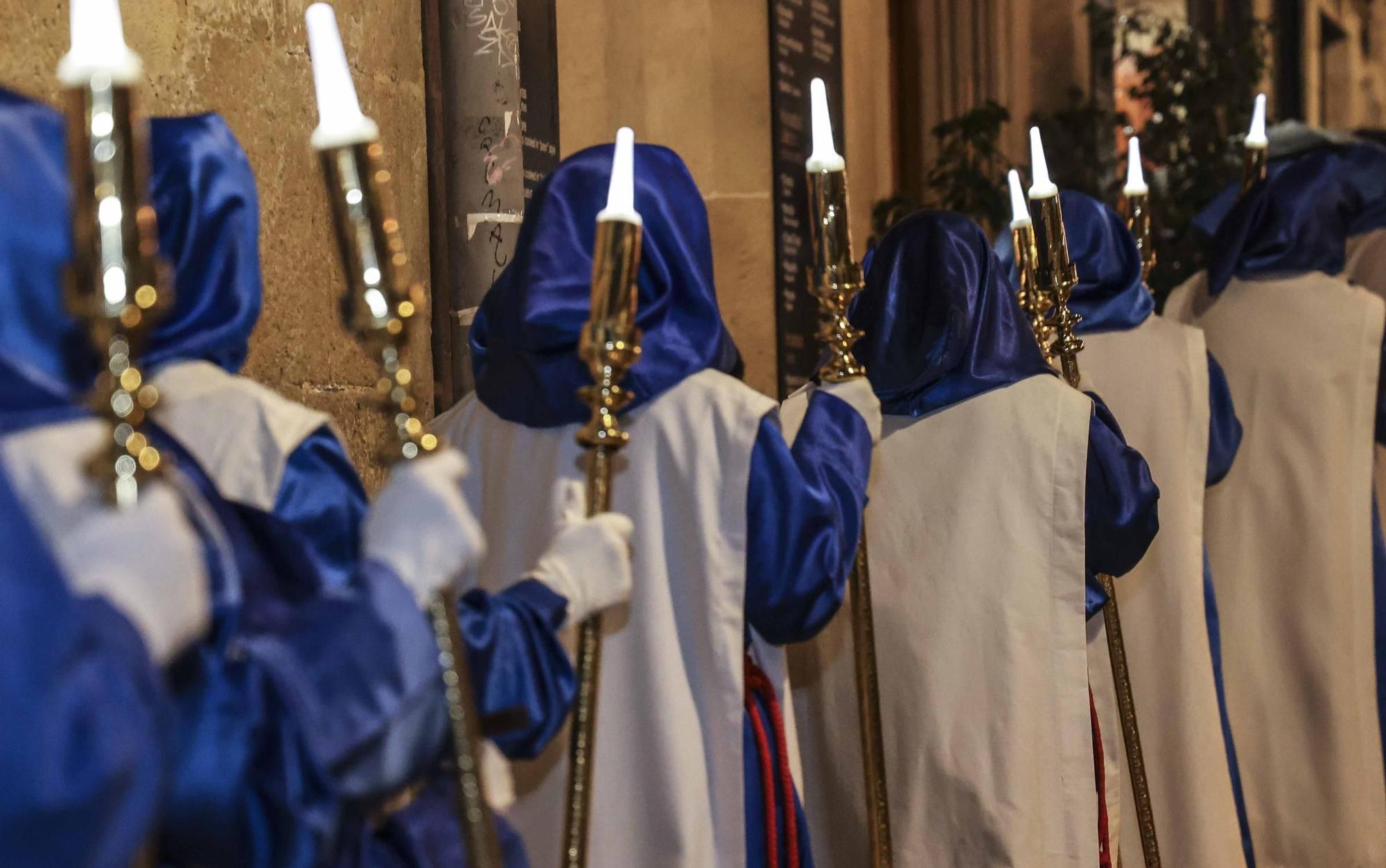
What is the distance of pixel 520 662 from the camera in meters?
1.89

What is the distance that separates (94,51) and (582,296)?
3.72ft

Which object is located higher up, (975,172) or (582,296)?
(975,172)

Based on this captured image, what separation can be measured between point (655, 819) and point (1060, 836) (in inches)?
45.3

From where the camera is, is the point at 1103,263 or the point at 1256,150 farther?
the point at 1256,150

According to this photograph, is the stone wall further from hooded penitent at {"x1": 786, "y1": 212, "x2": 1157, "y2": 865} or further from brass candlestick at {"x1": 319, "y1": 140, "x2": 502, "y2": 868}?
brass candlestick at {"x1": 319, "y1": 140, "x2": 502, "y2": 868}

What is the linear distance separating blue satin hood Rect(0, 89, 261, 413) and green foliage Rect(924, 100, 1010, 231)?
172 inches

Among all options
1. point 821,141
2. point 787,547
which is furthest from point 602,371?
point 821,141

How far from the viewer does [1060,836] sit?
10.5ft

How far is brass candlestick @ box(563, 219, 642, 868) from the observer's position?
6.81 feet

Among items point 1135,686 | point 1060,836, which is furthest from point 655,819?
point 1135,686

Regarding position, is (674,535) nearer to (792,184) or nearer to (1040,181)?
(1040,181)

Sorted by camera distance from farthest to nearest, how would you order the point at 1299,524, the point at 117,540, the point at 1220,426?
the point at 1299,524
the point at 1220,426
the point at 117,540

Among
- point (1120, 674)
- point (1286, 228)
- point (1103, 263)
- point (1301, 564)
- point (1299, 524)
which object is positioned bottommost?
point (1120, 674)

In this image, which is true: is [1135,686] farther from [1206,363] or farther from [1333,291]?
[1333,291]
